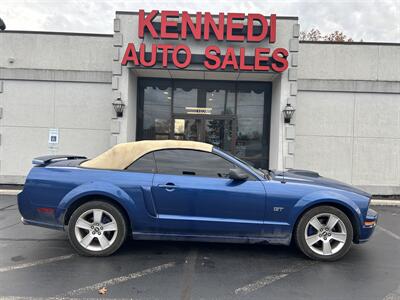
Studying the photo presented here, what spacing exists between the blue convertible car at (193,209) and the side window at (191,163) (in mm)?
64

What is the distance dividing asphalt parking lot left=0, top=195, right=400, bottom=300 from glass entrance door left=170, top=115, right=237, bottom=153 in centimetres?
633

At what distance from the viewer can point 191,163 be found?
172 inches

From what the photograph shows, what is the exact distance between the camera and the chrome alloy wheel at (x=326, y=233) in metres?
4.16

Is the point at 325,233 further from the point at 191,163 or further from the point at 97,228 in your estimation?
the point at 97,228

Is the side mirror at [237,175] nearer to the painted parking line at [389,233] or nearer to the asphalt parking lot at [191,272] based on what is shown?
the asphalt parking lot at [191,272]

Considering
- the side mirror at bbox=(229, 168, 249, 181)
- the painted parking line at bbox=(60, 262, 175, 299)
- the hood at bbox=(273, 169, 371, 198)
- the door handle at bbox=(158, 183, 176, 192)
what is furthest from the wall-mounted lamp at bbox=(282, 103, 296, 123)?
the painted parking line at bbox=(60, 262, 175, 299)

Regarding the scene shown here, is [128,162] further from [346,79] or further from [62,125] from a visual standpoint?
[346,79]

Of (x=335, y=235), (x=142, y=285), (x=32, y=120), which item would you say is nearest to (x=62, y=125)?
(x=32, y=120)

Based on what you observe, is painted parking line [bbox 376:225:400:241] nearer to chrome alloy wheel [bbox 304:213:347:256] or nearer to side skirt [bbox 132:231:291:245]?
chrome alloy wheel [bbox 304:213:347:256]

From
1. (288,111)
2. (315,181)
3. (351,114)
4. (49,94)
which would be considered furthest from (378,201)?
(49,94)

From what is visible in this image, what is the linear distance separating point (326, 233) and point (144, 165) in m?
2.65

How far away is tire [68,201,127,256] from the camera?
4.16m

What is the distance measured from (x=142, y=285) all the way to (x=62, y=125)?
26.7 ft

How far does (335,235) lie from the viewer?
13.7 feet
